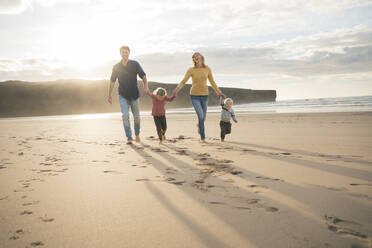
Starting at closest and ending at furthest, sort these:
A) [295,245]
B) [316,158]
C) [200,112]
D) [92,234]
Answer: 1. [295,245]
2. [92,234]
3. [316,158]
4. [200,112]

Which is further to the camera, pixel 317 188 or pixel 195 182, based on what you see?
pixel 195 182

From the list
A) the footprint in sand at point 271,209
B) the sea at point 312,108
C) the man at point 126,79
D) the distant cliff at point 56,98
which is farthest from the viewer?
the distant cliff at point 56,98

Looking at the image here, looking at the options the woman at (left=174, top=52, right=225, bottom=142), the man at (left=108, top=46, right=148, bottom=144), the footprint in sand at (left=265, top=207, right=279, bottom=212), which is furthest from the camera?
the man at (left=108, top=46, right=148, bottom=144)

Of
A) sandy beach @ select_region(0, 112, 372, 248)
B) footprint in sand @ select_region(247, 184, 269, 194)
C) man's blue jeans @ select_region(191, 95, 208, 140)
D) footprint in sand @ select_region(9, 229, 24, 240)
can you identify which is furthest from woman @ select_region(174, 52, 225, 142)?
footprint in sand @ select_region(9, 229, 24, 240)

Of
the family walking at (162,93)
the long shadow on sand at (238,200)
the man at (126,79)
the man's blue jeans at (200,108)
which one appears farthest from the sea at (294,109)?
the long shadow on sand at (238,200)

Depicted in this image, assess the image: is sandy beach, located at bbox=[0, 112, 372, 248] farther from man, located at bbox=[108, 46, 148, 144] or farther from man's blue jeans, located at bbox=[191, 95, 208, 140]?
man, located at bbox=[108, 46, 148, 144]

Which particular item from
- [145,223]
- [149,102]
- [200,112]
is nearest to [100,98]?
[149,102]

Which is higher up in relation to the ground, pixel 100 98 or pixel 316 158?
pixel 100 98

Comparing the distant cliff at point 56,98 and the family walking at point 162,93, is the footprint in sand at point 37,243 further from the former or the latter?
the distant cliff at point 56,98

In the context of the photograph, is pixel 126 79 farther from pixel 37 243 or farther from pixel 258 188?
pixel 37 243

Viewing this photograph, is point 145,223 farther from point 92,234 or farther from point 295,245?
point 295,245

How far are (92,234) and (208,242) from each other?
32.4 inches

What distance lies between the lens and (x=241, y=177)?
2920 millimetres

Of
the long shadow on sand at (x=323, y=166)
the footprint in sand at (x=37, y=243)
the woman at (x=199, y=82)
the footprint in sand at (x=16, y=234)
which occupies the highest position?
the woman at (x=199, y=82)
